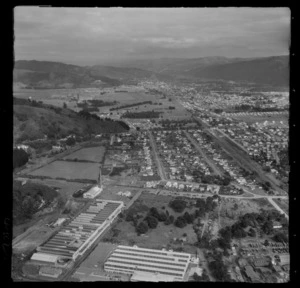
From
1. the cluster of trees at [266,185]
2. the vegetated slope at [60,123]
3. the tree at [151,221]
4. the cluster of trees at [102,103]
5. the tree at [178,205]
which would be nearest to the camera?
the tree at [151,221]

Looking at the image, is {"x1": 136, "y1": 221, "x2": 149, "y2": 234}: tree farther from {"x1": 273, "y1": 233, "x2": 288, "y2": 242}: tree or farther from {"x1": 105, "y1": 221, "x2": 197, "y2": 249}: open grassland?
{"x1": 273, "y1": 233, "x2": 288, "y2": 242}: tree

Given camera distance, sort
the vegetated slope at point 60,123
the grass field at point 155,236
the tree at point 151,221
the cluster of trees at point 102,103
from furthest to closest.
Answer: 1. the cluster of trees at point 102,103
2. the vegetated slope at point 60,123
3. the tree at point 151,221
4. the grass field at point 155,236

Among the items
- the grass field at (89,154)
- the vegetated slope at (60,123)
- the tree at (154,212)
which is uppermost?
the vegetated slope at (60,123)

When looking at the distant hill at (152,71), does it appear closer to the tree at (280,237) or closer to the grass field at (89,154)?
the grass field at (89,154)

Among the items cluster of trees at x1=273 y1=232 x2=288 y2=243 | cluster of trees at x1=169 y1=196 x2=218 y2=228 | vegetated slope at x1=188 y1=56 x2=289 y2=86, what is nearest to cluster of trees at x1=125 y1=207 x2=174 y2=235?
cluster of trees at x1=169 y1=196 x2=218 y2=228

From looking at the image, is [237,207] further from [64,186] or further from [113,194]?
[64,186]

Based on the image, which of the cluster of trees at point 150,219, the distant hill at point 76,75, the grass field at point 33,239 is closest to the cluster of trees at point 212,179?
the cluster of trees at point 150,219
